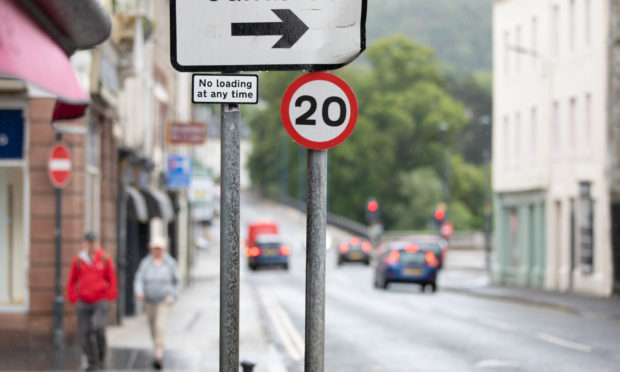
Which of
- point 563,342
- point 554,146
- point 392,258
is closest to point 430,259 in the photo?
point 392,258

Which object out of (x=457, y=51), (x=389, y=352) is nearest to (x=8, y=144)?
(x=389, y=352)

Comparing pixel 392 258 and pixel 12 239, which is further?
pixel 392 258

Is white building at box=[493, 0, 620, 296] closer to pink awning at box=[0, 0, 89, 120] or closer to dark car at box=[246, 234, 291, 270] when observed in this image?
dark car at box=[246, 234, 291, 270]

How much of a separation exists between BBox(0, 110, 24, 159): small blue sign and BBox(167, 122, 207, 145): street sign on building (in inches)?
461

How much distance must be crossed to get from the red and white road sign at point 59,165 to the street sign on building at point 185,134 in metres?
12.0

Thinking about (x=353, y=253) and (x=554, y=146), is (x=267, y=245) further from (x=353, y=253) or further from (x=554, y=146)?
(x=554, y=146)

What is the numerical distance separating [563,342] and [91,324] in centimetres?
764

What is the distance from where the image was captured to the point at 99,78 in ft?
67.1

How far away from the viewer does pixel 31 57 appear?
16.7 ft

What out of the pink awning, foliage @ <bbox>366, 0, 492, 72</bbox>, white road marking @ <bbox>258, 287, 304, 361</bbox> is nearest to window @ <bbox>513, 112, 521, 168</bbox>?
white road marking @ <bbox>258, 287, 304, 361</bbox>

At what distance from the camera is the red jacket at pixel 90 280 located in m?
15.3

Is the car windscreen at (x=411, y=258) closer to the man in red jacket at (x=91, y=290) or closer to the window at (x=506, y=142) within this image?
the window at (x=506, y=142)

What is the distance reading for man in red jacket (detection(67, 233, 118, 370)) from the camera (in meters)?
15.3

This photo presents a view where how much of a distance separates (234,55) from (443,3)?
16701 cm
